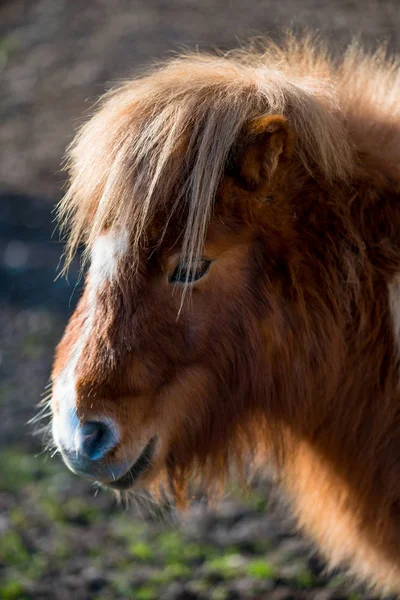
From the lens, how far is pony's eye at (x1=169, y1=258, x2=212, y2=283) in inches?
95.9

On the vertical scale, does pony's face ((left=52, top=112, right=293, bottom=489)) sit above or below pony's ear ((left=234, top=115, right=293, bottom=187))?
below

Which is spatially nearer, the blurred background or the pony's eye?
the pony's eye

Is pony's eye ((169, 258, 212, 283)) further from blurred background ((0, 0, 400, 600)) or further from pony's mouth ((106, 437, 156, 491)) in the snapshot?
blurred background ((0, 0, 400, 600))

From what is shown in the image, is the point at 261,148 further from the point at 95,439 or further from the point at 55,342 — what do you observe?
the point at 55,342

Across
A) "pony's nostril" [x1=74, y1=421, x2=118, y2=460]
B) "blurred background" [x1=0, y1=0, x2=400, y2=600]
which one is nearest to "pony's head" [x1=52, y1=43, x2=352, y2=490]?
"pony's nostril" [x1=74, y1=421, x2=118, y2=460]

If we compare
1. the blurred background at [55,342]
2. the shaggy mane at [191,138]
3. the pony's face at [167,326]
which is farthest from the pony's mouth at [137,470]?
the blurred background at [55,342]

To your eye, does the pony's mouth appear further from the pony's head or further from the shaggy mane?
the shaggy mane

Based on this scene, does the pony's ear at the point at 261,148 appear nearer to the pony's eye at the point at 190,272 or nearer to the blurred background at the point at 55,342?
the pony's eye at the point at 190,272

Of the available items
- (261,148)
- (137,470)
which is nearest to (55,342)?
(137,470)

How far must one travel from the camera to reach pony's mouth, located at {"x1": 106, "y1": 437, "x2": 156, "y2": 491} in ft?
8.49

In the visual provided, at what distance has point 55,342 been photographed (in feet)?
18.0

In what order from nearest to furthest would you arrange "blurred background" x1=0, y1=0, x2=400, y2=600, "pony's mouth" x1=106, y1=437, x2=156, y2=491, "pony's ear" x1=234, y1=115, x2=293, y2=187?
"pony's ear" x1=234, y1=115, x2=293, y2=187, "pony's mouth" x1=106, y1=437, x2=156, y2=491, "blurred background" x1=0, y1=0, x2=400, y2=600

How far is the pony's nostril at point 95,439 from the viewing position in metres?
2.41

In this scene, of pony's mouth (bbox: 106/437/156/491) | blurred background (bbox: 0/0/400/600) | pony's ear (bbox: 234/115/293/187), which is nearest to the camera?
pony's ear (bbox: 234/115/293/187)
